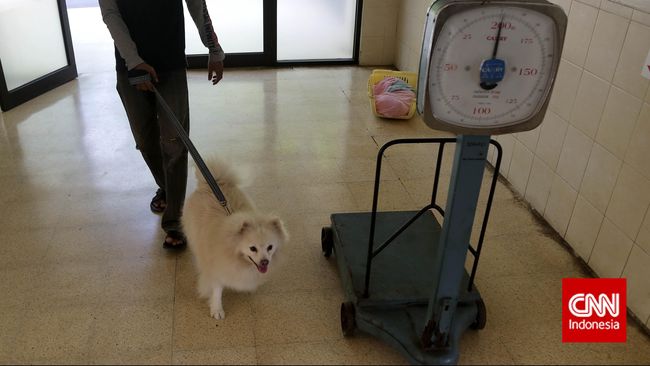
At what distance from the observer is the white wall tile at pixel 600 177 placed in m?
2.34

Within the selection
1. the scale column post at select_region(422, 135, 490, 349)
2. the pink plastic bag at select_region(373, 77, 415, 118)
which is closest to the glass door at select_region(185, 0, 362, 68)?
the pink plastic bag at select_region(373, 77, 415, 118)

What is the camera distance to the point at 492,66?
1371mm

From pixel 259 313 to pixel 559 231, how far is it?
1.62 meters

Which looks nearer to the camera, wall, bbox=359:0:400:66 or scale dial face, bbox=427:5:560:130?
scale dial face, bbox=427:5:560:130

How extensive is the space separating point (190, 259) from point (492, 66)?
5.55 feet

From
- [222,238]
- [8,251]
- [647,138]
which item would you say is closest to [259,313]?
[222,238]

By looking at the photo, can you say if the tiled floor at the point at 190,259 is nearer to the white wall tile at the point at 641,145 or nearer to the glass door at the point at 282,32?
the white wall tile at the point at 641,145

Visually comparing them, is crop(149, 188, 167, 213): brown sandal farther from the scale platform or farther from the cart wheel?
the cart wheel

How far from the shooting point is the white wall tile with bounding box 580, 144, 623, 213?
2338 mm

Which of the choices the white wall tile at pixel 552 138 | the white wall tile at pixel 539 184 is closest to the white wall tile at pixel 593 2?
the white wall tile at pixel 552 138

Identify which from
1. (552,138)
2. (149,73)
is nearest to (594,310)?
(552,138)

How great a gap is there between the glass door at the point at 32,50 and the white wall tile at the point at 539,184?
376 cm

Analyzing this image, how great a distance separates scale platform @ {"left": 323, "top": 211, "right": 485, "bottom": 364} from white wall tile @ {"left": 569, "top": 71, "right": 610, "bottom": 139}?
0.87m

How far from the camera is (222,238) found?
2.00 meters
